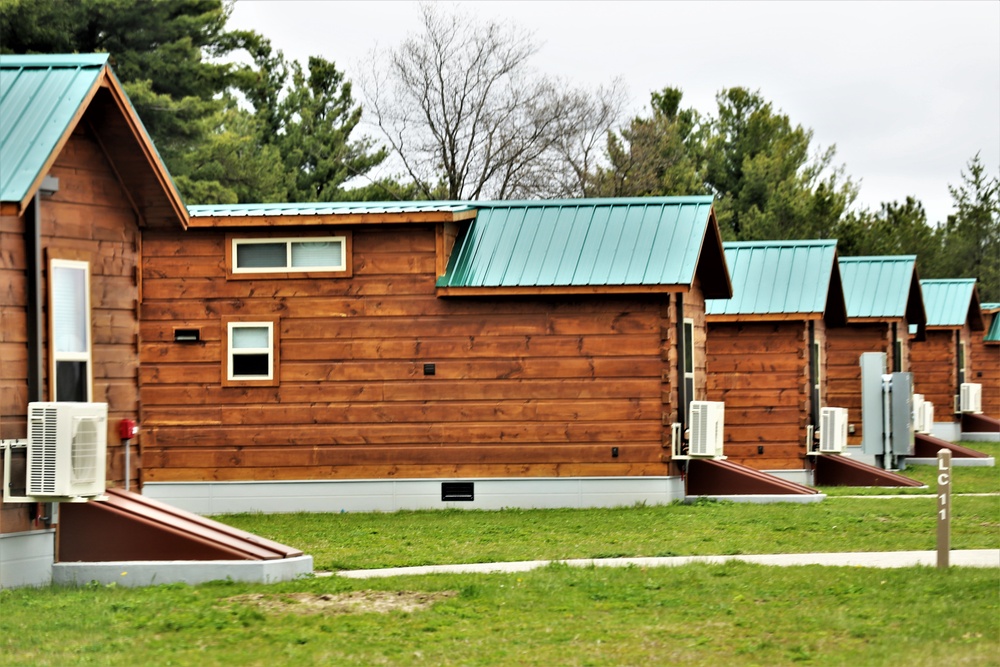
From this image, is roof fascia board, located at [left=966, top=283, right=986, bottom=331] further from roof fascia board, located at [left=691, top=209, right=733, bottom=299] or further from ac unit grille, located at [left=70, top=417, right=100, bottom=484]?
ac unit grille, located at [left=70, top=417, right=100, bottom=484]

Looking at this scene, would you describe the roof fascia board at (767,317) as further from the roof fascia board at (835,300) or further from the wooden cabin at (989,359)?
the wooden cabin at (989,359)

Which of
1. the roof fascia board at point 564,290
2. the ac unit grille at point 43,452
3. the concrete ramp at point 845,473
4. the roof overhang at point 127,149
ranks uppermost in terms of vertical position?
the roof overhang at point 127,149

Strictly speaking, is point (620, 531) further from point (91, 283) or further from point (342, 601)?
point (91, 283)

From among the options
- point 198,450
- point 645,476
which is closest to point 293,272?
point 198,450

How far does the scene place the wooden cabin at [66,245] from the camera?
40.4 ft

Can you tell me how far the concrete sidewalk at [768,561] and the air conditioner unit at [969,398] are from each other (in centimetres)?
2815

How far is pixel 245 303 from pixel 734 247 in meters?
11.2

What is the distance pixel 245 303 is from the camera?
21.0m

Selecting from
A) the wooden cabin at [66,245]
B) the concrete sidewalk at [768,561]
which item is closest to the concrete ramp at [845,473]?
the concrete sidewalk at [768,561]

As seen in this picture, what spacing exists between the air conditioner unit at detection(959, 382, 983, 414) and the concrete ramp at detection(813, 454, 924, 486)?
1586 centimetres

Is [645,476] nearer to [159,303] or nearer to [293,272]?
[293,272]

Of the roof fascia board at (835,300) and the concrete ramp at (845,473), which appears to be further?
the roof fascia board at (835,300)

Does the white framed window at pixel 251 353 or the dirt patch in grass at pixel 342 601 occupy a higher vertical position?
the white framed window at pixel 251 353

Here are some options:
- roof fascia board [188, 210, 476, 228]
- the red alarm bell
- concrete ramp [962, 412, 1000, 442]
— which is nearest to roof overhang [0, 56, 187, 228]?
the red alarm bell
